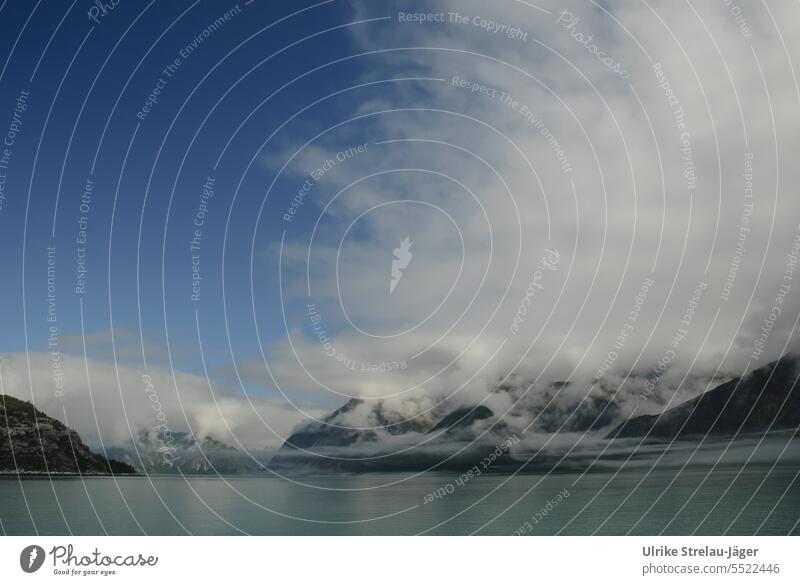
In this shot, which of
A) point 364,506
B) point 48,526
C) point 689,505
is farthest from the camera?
point 689,505

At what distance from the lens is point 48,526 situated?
115438 millimetres

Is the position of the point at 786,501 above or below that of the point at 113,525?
below

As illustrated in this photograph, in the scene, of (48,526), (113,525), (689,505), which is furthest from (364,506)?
(689,505)
